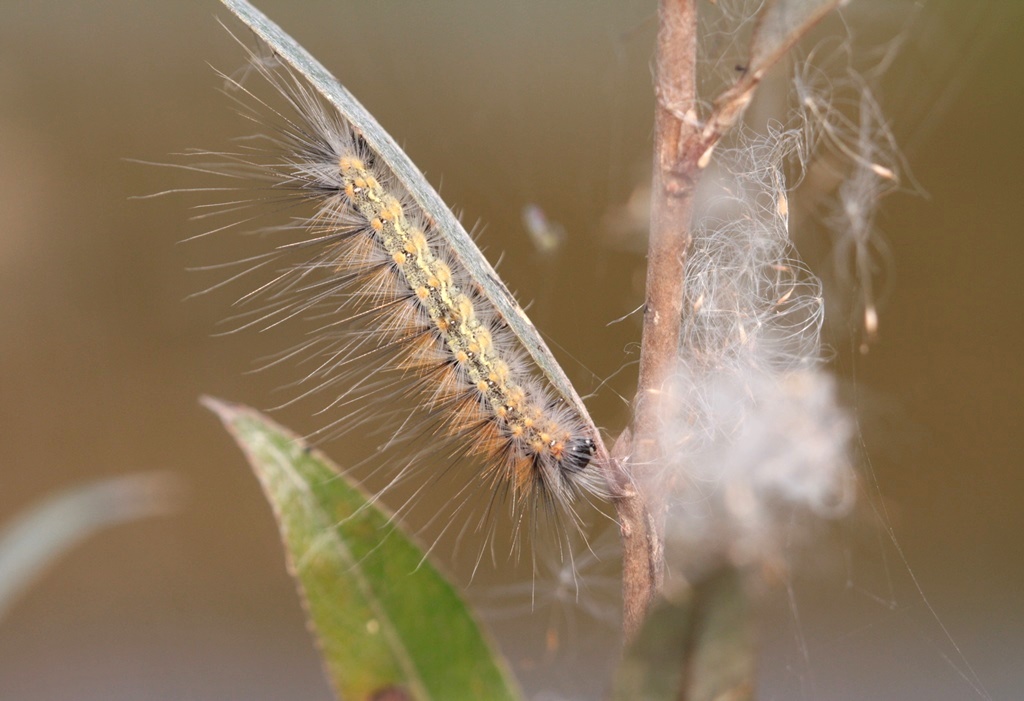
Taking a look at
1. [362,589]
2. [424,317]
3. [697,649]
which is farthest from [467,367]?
[697,649]

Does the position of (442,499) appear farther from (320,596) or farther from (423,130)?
(320,596)

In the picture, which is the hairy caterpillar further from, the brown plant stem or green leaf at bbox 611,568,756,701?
green leaf at bbox 611,568,756,701

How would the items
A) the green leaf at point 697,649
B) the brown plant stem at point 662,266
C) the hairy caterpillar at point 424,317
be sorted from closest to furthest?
the green leaf at point 697,649, the brown plant stem at point 662,266, the hairy caterpillar at point 424,317

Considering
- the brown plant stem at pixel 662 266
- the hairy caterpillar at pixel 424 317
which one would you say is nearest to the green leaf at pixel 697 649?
the brown plant stem at pixel 662 266

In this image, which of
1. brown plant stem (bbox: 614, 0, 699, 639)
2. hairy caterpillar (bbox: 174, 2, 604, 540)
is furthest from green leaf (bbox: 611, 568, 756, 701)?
hairy caterpillar (bbox: 174, 2, 604, 540)

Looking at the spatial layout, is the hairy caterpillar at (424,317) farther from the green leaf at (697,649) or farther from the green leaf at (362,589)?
the green leaf at (697,649)

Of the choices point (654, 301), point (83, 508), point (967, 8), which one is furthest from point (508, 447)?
point (967, 8)

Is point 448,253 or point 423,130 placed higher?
point 423,130
